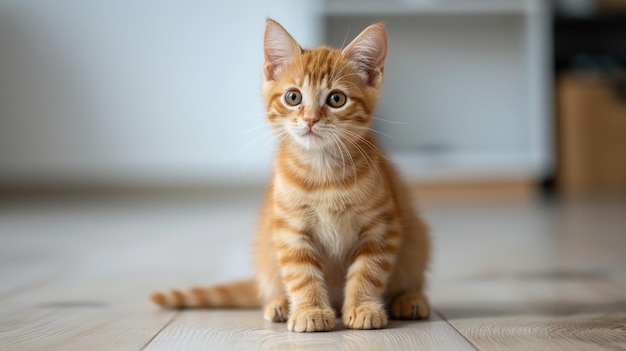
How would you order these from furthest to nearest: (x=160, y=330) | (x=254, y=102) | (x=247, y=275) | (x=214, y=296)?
(x=254, y=102), (x=247, y=275), (x=214, y=296), (x=160, y=330)

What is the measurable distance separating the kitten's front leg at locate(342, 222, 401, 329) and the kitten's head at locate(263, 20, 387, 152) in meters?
0.19

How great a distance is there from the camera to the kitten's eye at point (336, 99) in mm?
1306

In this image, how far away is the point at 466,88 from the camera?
4891 mm

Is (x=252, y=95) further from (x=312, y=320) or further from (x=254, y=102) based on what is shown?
(x=312, y=320)

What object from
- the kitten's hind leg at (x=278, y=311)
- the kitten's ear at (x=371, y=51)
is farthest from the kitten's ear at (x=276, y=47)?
the kitten's hind leg at (x=278, y=311)

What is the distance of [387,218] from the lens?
1327mm

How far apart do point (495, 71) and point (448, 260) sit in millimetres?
2837

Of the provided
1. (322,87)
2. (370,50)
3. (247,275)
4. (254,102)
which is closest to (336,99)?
(322,87)

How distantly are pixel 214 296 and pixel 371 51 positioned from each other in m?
0.63

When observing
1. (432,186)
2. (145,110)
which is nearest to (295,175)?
(432,186)

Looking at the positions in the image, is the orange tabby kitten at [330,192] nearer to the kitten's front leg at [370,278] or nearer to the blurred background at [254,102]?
the kitten's front leg at [370,278]

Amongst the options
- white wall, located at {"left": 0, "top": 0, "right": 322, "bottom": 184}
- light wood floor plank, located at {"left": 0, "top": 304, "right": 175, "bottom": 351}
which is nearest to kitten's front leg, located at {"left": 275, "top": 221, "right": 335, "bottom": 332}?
light wood floor plank, located at {"left": 0, "top": 304, "right": 175, "bottom": 351}

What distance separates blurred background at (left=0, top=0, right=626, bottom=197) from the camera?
14.9 ft

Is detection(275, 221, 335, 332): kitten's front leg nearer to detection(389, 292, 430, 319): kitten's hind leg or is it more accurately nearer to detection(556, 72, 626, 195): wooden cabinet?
detection(389, 292, 430, 319): kitten's hind leg
